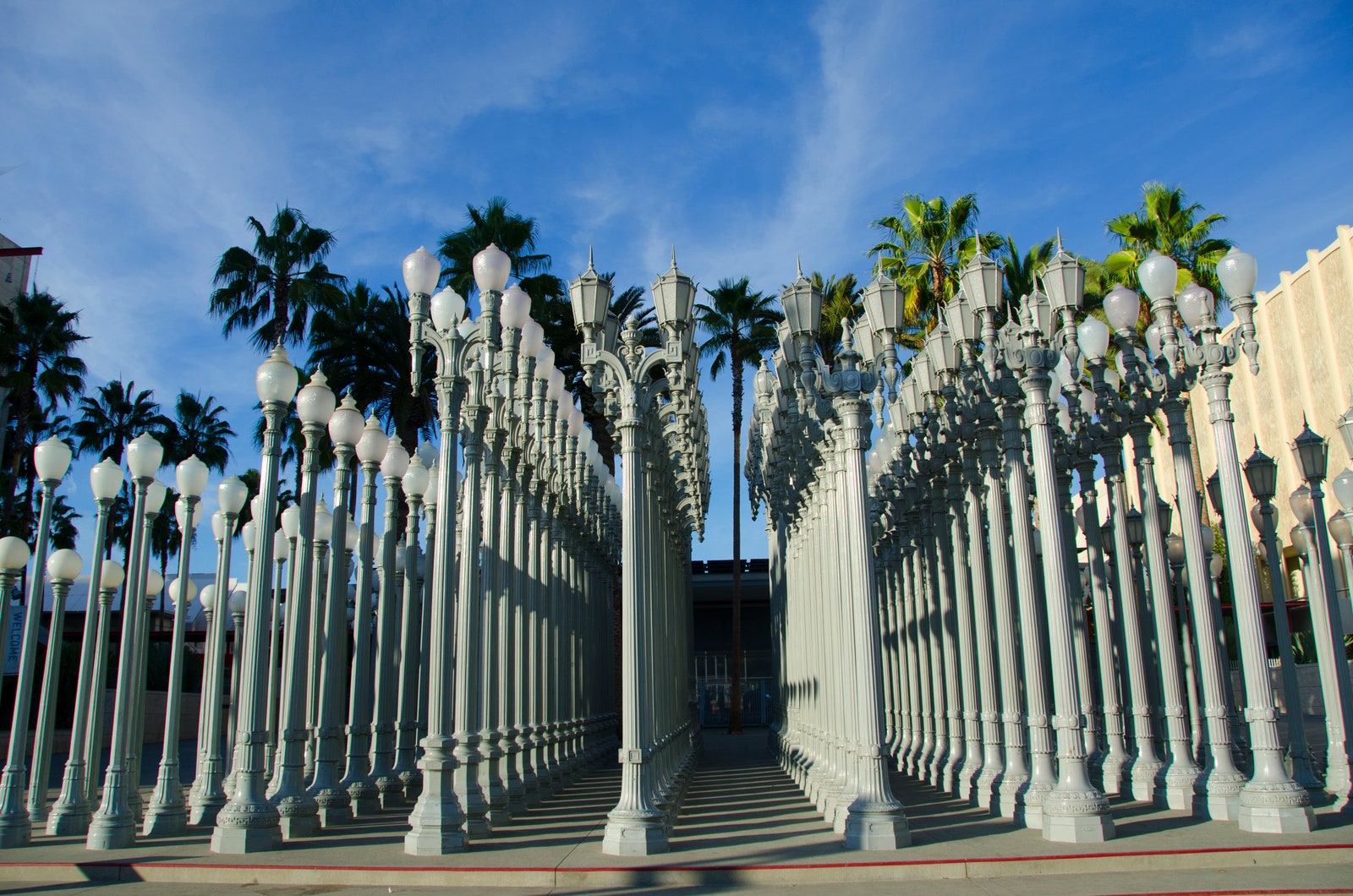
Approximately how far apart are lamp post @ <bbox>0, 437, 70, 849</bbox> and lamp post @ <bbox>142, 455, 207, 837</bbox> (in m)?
1.43

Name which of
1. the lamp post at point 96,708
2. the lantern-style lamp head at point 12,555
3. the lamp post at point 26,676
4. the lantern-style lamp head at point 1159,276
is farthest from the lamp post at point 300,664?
the lantern-style lamp head at point 1159,276

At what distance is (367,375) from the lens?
99.8ft

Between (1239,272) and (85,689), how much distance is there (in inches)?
630

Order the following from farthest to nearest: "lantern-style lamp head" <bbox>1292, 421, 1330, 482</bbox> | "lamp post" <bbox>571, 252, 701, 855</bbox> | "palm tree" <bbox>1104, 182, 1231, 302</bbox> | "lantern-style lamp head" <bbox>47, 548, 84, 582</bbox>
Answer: "palm tree" <bbox>1104, 182, 1231, 302</bbox>, "lantern-style lamp head" <bbox>47, 548, 84, 582</bbox>, "lantern-style lamp head" <bbox>1292, 421, 1330, 482</bbox>, "lamp post" <bbox>571, 252, 701, 855</bbox>

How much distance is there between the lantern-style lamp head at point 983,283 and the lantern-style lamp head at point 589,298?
15.7ft

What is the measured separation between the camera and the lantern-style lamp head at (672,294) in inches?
432

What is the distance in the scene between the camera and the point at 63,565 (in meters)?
14.3

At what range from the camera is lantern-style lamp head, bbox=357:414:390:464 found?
1401 cm

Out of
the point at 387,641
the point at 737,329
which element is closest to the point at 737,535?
the point at 737,329

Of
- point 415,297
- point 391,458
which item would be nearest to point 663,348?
point 415,297

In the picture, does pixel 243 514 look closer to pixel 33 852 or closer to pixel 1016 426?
pixel 33 852

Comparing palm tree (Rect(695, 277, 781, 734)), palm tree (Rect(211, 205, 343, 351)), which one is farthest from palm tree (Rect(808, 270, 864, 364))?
palm tree (Rect(211, 205, 343, 351))

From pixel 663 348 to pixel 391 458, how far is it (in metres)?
6.31

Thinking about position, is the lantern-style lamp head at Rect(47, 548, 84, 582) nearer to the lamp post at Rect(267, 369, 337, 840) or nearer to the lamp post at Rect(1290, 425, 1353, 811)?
the lamp post at Rect(267, 369, 337, 840)
